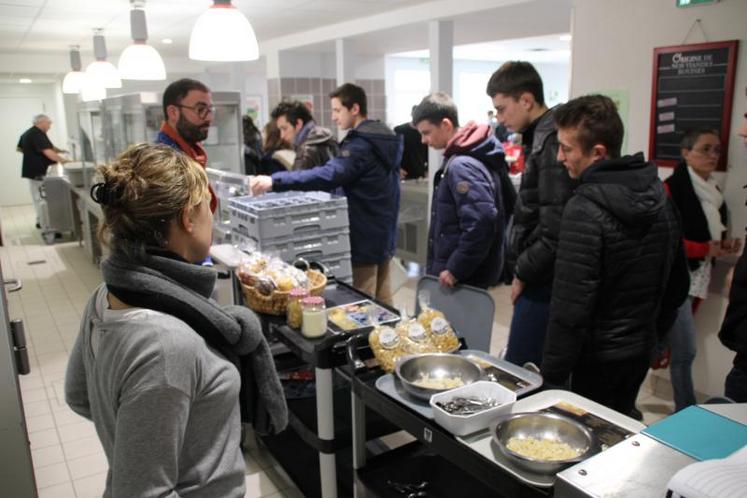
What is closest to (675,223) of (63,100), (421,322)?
(421,322)

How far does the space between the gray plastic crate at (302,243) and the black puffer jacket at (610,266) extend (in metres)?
1.33

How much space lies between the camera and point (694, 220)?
292cm

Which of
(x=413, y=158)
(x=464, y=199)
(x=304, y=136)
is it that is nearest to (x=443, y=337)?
(x=464, y=199)

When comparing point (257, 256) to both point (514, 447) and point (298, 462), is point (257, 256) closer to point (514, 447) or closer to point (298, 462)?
point (298, 462)

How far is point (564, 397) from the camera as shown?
5.11 feet

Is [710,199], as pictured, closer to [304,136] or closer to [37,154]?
[304,136]

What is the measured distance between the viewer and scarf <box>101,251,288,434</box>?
1122mm

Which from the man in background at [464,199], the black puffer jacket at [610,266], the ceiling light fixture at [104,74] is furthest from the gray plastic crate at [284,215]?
the ceiling light fixture at [104,74]

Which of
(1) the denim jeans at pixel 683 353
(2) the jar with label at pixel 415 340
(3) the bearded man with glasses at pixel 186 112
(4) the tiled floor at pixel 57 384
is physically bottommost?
(4) the tiled floor at pixel 57 384

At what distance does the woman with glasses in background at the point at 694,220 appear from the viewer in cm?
287

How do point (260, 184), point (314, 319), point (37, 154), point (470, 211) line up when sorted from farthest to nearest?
point (37, 154)
point (260, 184)
point (470, 211)
point (314, 319)

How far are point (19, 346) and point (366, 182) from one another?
193 centimetres

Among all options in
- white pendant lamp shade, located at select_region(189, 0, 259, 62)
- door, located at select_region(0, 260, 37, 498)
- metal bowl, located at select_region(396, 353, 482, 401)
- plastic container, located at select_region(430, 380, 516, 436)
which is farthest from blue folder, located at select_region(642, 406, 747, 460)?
white pendant lamp shade, located at select_region(189, 0, 259, 62)

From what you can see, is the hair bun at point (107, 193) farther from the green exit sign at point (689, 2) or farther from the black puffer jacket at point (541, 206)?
the green exit sign at point (689, 2)
